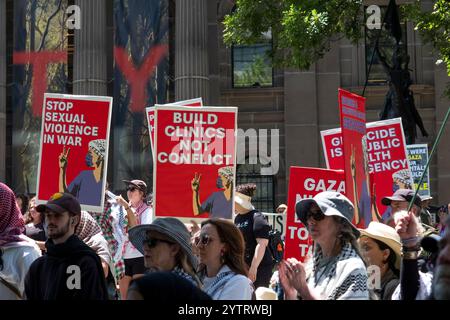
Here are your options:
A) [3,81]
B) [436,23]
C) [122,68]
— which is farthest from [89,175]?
[3,81]

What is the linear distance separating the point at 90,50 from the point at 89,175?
1705cm

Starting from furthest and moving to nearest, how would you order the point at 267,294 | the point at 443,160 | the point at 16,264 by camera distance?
the point at 443,160
the point at 16,264
the point at 267,294

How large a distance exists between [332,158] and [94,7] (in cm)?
1652

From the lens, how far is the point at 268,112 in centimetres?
2812

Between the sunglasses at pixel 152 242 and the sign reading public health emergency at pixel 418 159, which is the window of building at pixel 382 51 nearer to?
the sign reading public health emergency at pixel 418 159

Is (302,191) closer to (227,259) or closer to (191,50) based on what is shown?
(227,259)

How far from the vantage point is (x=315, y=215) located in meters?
5.55

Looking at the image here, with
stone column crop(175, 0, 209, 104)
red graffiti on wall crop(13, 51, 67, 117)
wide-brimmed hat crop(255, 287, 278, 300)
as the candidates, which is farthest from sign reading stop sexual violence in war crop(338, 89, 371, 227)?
red graffiti on wall crop(13, 51, 67, 117)

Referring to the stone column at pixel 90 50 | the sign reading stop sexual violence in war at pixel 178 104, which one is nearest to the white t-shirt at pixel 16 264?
the sign reading stop sexual violence in war at pixel 178 104

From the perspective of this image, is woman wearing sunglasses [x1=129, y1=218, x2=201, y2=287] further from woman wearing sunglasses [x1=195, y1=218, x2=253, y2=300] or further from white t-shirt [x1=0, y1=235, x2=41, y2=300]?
white t-shirt [x1=0, y1=235, x2=41, y2=300]

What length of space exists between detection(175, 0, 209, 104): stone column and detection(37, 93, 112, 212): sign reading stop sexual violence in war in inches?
617

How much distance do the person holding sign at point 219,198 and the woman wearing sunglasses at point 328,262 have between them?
14.6 ft
